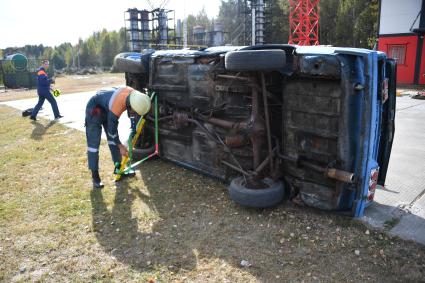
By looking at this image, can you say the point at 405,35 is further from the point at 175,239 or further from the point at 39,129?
the point at 175,239

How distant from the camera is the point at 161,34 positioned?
2856cm

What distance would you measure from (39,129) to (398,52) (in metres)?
18.6

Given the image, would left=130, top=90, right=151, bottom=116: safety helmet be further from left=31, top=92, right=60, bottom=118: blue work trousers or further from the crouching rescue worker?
left=31, top=92, right=60, bottom=118: blue work trousers

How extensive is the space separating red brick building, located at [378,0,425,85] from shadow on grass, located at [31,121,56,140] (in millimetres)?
17563

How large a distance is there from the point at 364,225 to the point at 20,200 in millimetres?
4257

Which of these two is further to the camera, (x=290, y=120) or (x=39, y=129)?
(x=39, y=129)

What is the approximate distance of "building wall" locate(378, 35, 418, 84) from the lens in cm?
1905

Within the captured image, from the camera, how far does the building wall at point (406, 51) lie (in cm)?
1905

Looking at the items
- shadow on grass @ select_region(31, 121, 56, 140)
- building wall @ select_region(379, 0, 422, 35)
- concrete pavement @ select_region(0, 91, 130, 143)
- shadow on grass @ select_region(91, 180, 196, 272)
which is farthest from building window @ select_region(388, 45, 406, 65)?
shadow on grass @ select_region(91, 180, 196, 272)

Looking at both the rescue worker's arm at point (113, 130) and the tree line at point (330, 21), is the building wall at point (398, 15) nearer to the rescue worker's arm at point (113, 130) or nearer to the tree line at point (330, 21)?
the tree line at point (330, 21)

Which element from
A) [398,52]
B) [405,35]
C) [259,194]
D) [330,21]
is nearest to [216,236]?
[259,194]

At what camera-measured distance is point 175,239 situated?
12.2 feet

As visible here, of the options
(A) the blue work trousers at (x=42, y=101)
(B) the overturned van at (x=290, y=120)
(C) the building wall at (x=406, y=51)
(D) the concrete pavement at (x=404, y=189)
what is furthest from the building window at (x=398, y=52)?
(B) the overturned van at (x=290, y=120)

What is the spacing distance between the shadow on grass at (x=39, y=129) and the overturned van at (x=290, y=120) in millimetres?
4811
